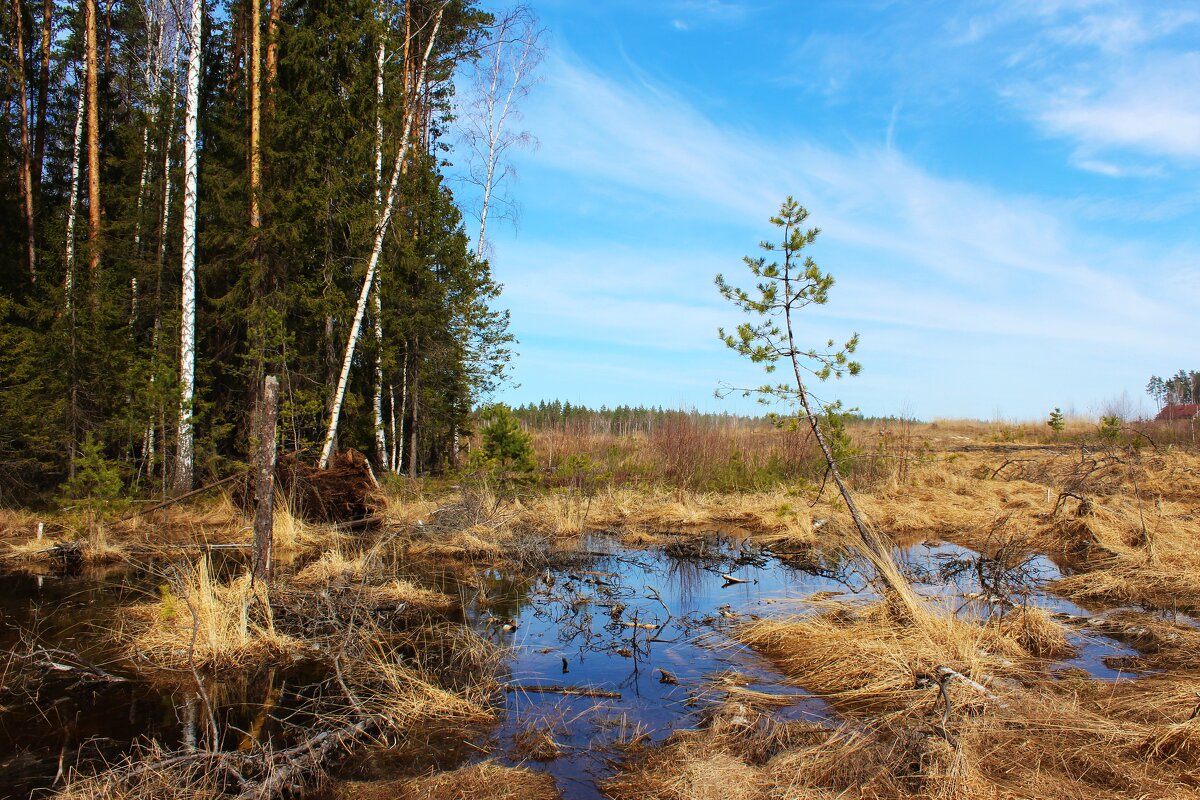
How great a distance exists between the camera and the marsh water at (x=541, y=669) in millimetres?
3711

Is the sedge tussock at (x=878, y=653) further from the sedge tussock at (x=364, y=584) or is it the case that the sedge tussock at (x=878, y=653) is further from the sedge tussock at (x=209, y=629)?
the sedge tussock at (x=209, y=629)

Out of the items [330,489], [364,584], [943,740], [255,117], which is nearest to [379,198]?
[255,117]

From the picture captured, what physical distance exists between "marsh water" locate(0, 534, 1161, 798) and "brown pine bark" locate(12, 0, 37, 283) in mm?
10760

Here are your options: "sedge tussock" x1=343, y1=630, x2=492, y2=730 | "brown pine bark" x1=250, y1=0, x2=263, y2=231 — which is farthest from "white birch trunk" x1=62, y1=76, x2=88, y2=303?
"sedge tussock" x1=343, y1=630, x2=492, y2=730

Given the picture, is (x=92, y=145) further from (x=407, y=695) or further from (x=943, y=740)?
(x=943, y=740)

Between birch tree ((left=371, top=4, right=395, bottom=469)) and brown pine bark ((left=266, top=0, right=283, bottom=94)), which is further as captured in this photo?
birch tree ((left=371, top=4, right=395, bottom=469))

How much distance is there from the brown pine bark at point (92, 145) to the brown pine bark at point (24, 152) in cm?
268

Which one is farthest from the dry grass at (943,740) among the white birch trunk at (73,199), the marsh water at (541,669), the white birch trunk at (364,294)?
the white birch trunk at (73,199)

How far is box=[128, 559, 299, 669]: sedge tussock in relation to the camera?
196 inches

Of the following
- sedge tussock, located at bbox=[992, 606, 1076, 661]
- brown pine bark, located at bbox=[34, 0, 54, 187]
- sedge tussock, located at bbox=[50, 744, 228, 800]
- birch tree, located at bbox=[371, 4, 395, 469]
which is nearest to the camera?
sedge tussock, located at bbox=[50, 744, 228, 800]

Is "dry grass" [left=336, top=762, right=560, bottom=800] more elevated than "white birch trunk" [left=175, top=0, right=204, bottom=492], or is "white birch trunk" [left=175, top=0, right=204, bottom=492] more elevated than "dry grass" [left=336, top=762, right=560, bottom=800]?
"white birch trunk" [left=175, top=0, right=204, bottom=492]

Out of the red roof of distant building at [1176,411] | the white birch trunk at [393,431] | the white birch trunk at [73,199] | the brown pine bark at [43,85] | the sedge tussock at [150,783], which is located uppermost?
the brown pine bark at [43,85]

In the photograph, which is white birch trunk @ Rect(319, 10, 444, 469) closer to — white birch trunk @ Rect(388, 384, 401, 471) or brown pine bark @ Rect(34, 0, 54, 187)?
white birch trunk @ Rect(388, 384, 401, 471)

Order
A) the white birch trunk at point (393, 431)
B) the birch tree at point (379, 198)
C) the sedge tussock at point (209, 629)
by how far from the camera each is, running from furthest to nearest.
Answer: the white birch trunk at point (393, 431), the birch tree at point (379, 198), the sedge tussock at point (209, 629)
